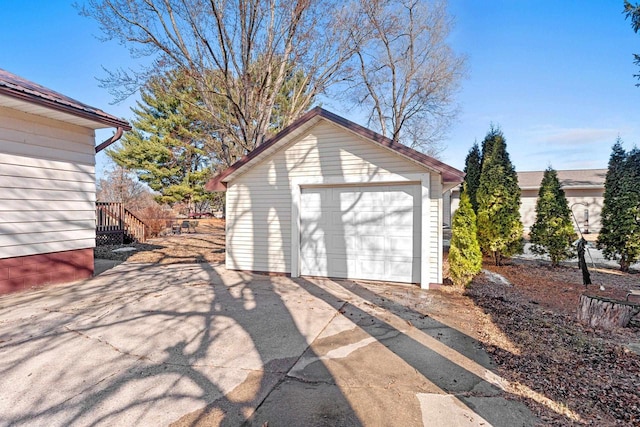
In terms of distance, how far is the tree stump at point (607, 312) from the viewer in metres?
4.18

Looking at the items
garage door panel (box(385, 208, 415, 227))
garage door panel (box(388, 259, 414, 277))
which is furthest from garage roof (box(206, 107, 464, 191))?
garage door panel (box(388, 259, 414, 277))

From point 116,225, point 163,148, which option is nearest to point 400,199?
point 116,225

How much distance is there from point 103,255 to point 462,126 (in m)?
19.6

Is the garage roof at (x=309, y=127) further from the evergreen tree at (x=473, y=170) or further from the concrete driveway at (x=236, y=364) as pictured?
the evergreen tree at (x=473, y=170)

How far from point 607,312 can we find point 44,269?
30.3 ft

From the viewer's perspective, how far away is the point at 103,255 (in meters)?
9.93

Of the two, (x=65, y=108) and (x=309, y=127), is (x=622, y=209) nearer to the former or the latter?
(x=309, y=127)

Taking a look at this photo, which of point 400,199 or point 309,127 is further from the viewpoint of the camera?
point 309,127

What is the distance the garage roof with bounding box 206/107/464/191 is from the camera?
5.97 metres

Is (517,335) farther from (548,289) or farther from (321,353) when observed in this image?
(548,289)

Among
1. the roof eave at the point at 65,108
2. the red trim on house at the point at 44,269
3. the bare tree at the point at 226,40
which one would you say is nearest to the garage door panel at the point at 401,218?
the roof eave at the point at 65,108

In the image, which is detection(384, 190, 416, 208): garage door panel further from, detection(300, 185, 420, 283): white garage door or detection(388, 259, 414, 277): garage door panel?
detection(388, 259, 414, 277): garage door panel

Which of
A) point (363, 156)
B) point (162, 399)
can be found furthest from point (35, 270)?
point (363, 156)

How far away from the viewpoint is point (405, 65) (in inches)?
669
